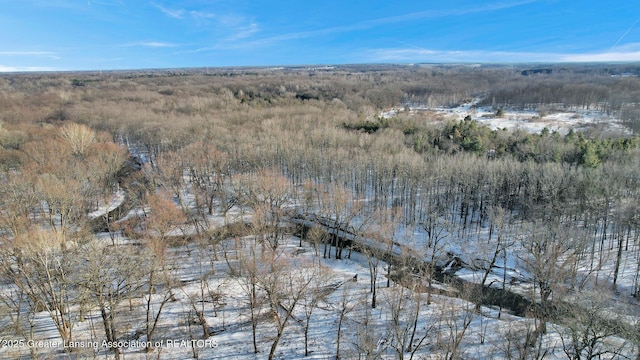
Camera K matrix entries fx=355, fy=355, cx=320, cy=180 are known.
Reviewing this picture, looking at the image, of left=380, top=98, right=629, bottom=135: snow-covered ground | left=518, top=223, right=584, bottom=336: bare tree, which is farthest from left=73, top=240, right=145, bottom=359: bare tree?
left=380, top=98, right=629, bottom=135: snow-covered ground

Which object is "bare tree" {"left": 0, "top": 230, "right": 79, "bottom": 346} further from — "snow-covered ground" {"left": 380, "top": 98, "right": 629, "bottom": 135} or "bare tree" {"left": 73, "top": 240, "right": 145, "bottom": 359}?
"snow-covered ground" {"left": 380, "top": 98, "right": 629, "bottom": 135}

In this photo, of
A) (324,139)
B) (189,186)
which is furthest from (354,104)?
(189,186)

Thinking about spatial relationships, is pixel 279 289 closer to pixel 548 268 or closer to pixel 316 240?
pixel 316 240

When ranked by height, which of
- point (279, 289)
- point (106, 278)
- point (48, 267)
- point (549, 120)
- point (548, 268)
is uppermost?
point (549, 120)

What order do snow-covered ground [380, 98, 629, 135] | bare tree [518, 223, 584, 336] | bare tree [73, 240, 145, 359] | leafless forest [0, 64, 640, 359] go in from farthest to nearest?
snow-covered ground [380, 98, 629, 135], bare tree [518, 223, 584, 336], leafless forest [0, 64, 640, 359], bare tree [73, 240, 145, 359]

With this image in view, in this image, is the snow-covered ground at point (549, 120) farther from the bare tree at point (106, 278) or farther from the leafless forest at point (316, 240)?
the bare tree at point (106, 278)

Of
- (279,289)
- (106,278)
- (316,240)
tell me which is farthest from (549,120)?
(106,278)

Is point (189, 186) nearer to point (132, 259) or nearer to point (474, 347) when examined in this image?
point (132, 259)

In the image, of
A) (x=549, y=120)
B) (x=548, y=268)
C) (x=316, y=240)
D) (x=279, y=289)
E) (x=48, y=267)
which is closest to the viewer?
(x=48, y=267)
